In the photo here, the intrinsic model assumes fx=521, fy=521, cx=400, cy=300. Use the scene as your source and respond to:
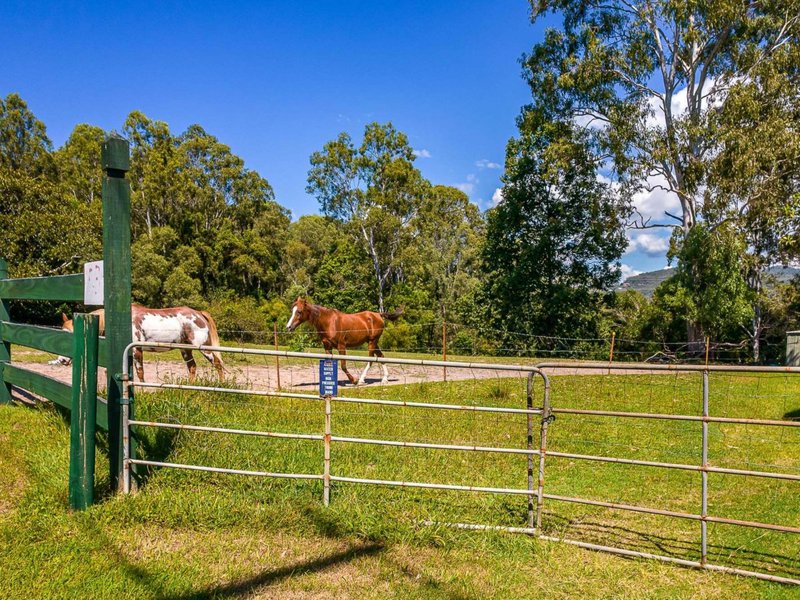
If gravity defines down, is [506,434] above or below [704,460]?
below

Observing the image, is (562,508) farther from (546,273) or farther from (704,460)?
(546,273)

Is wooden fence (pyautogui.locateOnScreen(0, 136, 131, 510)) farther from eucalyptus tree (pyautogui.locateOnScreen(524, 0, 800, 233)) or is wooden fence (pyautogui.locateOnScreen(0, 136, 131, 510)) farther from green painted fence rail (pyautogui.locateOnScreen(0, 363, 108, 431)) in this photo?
eucalyptus tree (pyautogui.locateOnScreen(524, 0, 800, 233))

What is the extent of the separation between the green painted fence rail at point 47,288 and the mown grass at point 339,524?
1299 mm

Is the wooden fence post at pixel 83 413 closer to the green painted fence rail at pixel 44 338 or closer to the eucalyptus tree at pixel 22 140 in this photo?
the green painted fence rail at pixel 44 338

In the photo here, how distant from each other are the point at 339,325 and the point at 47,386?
21.8 feet

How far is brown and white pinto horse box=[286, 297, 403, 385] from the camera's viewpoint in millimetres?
11023

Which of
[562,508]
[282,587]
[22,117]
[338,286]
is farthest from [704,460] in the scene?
[22,117]

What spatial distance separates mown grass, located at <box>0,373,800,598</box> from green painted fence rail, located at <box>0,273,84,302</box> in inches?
51.1

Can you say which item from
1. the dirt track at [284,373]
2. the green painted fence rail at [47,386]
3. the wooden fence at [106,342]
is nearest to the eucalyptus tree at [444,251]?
the dirt track at [284,373]

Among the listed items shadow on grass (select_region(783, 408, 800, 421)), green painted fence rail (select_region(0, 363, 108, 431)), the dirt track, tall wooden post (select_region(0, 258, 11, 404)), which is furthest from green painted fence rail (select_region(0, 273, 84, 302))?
shadow on grass (select_region(783, 408, 800, 421))

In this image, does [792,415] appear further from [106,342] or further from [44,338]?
[44,338]

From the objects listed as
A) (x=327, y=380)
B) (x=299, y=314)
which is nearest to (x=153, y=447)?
(x=327, y=380)

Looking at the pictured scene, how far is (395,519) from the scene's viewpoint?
4.06 m

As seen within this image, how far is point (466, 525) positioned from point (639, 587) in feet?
4.10
